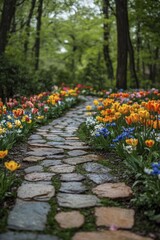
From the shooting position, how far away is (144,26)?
594 inches

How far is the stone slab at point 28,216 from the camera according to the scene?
2.55 metres

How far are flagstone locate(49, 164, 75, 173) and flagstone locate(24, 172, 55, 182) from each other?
16 centimetres

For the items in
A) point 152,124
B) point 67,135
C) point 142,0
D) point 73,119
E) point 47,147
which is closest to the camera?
point 152,124

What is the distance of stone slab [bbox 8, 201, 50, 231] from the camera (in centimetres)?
255

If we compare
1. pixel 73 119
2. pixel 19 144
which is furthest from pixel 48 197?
pixel 73 119

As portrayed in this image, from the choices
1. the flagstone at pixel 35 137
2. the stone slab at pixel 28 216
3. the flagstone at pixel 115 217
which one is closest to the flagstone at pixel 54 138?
the flagstone at pixel 35 137

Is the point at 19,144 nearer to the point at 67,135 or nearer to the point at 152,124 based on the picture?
the point at 67,135

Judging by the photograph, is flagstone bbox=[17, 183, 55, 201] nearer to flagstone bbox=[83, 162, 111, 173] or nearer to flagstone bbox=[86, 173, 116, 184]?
flagstone bbox=[86, 173, 116, 184]

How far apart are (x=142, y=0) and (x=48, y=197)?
12.9 meters

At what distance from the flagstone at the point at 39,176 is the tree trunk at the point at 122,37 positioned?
9816mm

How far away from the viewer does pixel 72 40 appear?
26.3m

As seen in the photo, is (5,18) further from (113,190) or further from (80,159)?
(113,190)

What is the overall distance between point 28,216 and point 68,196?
56 centimetres

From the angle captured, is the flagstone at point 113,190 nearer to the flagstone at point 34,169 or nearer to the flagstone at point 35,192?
the flagstone at point 35,192
